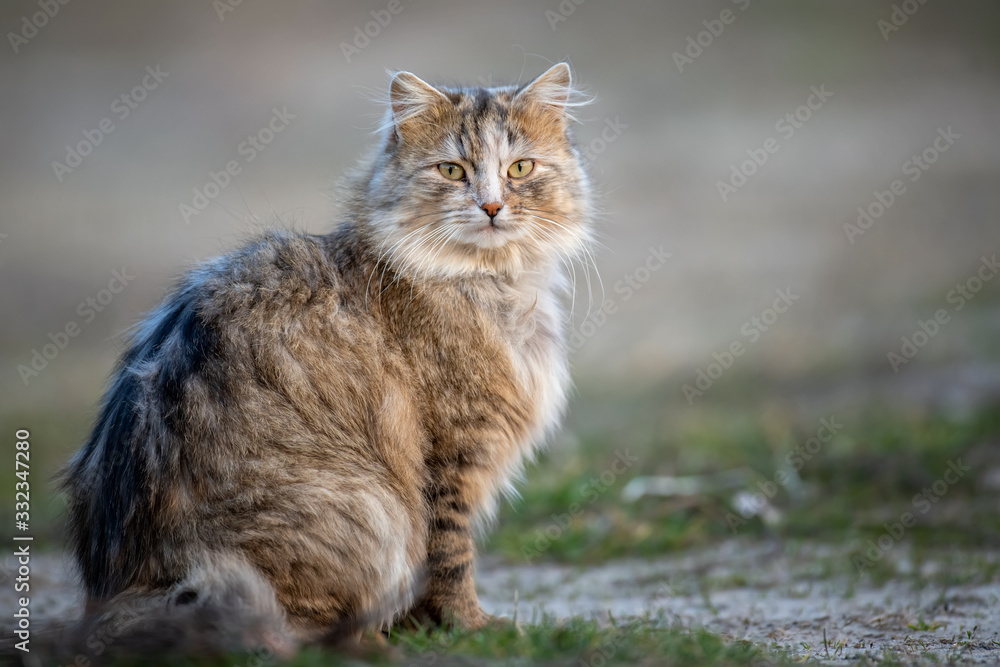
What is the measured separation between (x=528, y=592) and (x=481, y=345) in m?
1.73

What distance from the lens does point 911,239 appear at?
11.6m

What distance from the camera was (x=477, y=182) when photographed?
400 centimetres

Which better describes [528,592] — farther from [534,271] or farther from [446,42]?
[446,42]

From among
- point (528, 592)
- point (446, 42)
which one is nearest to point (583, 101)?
point (528, 592)

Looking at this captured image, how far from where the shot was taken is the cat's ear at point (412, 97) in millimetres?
4191

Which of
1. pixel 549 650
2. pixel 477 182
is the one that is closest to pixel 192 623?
pixel 549 650
